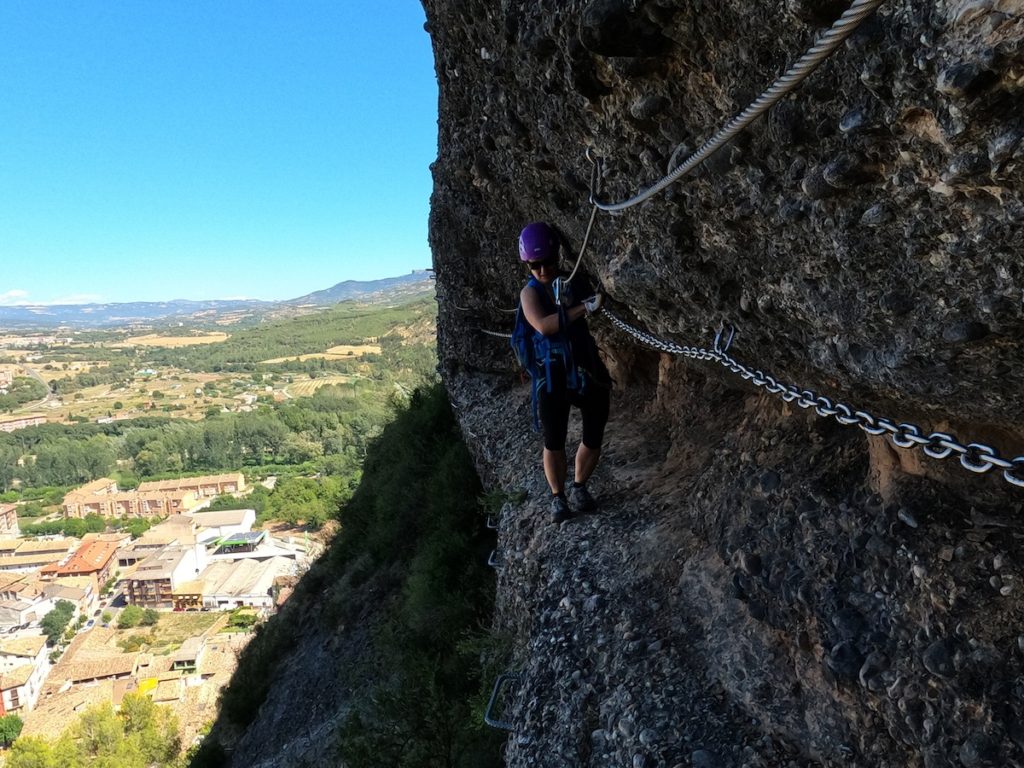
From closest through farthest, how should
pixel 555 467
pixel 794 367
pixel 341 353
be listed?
pixel 794 367
pixel 555 467
pixel 341 353

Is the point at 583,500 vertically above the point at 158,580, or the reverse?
the point at 583,500

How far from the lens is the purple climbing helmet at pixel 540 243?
12.7ft

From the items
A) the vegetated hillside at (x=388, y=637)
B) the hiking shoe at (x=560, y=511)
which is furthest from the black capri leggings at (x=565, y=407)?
the vegetated hillside at (x=388, y=637)

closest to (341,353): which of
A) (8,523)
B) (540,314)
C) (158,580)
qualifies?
(8,523)

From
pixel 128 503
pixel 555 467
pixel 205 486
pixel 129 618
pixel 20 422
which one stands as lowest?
pixel 129 618

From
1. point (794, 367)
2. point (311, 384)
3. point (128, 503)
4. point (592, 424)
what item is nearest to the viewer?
point (794, 367)

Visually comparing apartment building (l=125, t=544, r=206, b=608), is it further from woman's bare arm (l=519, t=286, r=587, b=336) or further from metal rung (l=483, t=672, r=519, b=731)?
woman's bare arm (l=519, t=286, r=587, b=336)

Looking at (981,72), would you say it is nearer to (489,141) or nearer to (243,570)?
(489,141)

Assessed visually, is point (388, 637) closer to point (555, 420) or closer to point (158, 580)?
point (555, 420)

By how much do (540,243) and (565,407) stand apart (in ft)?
3.60

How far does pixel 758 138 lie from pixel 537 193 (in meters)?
2.67

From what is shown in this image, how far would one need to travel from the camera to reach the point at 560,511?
182 inches

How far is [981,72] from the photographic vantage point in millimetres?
1363

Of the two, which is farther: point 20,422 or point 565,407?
point 20,422
